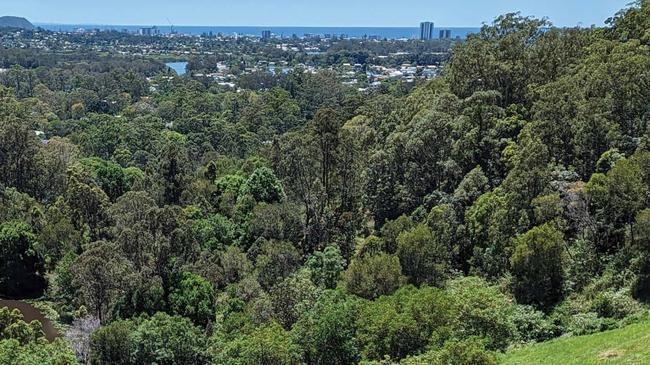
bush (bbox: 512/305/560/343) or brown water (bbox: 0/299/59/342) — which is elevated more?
bush (bbox: 512/305/560/343)

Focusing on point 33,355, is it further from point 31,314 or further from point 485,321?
point 485,321

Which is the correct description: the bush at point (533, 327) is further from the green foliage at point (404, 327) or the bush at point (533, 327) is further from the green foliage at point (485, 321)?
the green foliage at point (404, 327)

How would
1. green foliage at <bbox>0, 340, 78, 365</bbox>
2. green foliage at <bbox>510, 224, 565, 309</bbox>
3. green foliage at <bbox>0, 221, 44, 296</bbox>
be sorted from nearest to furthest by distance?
green foliage at <bbox>0, 340, 78, 365</bbox>, green foliage at <bbox>510, 224, 565, 309</bbox>, green foliage at <bbox>0, 221, 44, 296</bbox>

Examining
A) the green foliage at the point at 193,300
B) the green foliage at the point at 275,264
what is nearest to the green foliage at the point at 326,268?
the green foliage at the point at 275,264

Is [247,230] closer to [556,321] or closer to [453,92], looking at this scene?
[453,92]

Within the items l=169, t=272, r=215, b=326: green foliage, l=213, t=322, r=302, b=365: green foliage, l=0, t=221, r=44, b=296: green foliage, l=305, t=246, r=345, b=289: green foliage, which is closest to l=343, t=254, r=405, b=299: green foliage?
l=305, t=246, r=345, b=289: green foliage

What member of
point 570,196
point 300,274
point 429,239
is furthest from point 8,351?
point 570,196

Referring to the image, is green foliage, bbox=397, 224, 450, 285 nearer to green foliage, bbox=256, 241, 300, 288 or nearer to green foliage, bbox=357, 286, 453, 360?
green foliage, bbox=256, 241, 300, 288
